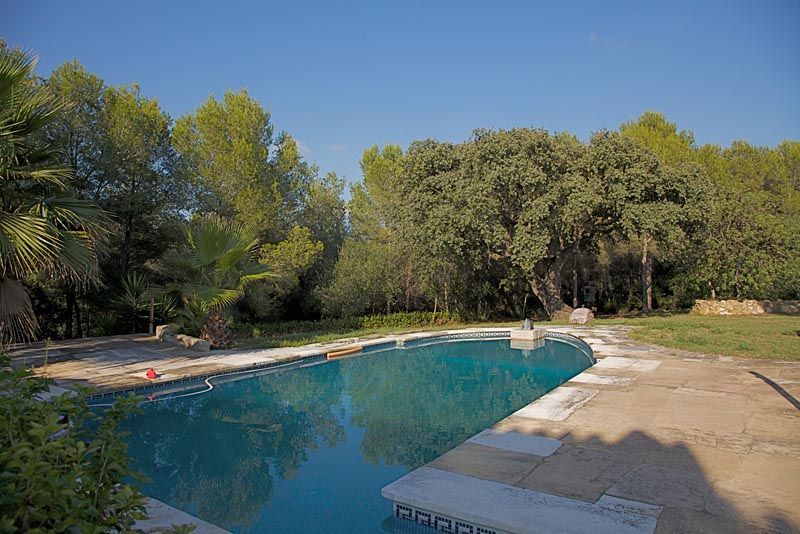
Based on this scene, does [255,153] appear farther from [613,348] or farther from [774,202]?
[774,202]

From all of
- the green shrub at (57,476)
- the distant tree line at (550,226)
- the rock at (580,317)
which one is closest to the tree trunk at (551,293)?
the distant tree line at (550,226)

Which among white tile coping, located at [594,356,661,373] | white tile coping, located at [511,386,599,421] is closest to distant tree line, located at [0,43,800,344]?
white tile coping, located at [511,386,599,421]

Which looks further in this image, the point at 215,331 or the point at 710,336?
the point at 710,336

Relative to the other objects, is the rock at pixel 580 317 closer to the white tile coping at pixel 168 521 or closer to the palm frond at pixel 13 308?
the palm frond at pixel 13 308

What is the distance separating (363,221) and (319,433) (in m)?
15.0

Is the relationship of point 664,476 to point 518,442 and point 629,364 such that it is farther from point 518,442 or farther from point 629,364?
point 629,364

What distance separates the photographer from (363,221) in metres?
21.4

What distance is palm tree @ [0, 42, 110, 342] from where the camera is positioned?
6.29 meters

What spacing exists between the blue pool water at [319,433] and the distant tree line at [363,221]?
3.37 meters

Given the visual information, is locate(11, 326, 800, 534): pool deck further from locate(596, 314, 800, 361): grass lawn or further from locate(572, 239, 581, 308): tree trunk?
locate(572, 239, 581, 308): tree trunk

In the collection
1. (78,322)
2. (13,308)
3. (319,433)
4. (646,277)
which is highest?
(13,308)

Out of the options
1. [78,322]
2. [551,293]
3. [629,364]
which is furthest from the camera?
[551,293]

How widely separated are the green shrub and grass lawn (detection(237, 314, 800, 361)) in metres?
10.6

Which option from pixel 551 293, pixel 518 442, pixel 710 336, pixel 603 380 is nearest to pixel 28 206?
pixel 518 442
